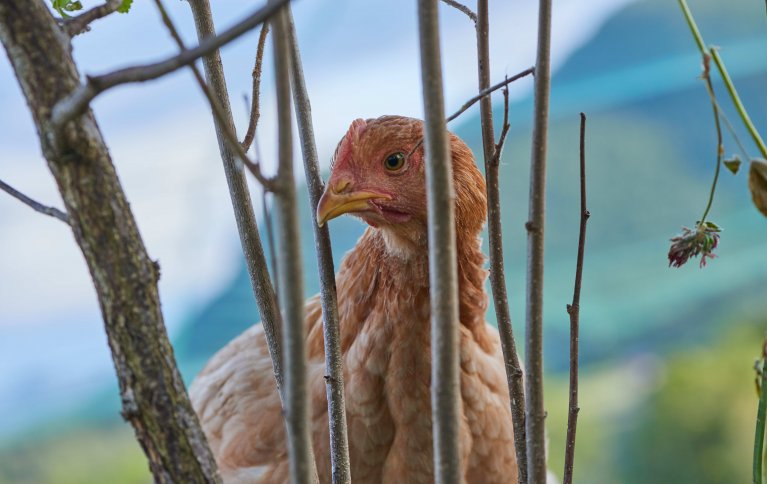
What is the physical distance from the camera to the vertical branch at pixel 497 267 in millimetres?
788

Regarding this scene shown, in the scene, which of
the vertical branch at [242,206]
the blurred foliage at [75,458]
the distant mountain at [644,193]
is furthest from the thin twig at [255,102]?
the blurred foliage at [75,458]

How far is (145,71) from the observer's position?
21.0 inches

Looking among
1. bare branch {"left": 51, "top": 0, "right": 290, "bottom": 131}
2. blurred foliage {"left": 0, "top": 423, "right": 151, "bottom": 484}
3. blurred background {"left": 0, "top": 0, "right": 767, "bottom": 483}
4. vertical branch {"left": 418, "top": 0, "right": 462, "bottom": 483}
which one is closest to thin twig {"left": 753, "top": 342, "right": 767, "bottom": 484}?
vertical branch {"left": 418, "top": 0, "right": 462, "bottom": 483}

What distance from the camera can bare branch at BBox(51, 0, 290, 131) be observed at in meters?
0.50

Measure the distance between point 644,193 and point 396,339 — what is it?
87.2 inches

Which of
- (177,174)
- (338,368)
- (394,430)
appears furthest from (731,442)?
(338,368)

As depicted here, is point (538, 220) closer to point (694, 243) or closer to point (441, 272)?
point (441, 272)

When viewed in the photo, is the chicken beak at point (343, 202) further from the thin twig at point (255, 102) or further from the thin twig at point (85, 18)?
the thin twig at point (85, 18)

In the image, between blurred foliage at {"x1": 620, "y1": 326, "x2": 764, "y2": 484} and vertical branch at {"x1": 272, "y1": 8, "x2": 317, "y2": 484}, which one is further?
blurred foliage at {"x1": 620, "y1": 326, "x2": 764, "y2": 484}

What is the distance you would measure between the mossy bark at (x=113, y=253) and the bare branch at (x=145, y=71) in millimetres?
16

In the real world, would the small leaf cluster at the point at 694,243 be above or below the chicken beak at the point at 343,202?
below

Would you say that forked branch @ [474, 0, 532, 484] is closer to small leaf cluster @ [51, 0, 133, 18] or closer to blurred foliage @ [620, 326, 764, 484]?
small leaf cluster @ [51, 0, 133, 18]

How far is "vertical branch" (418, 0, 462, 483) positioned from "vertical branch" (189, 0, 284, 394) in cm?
25

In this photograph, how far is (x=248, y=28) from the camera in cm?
51
